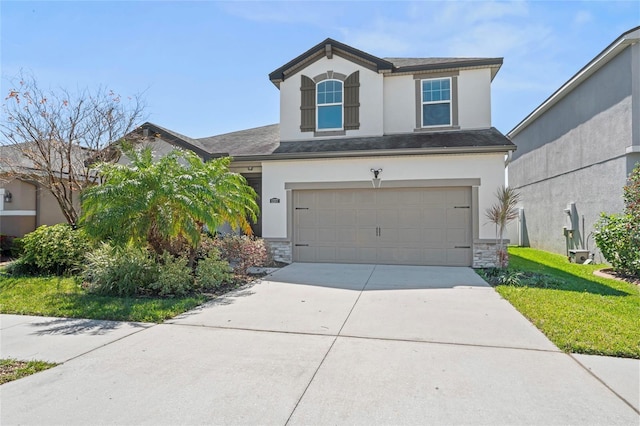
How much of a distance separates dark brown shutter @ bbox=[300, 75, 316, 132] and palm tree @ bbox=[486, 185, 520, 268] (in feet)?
20.8

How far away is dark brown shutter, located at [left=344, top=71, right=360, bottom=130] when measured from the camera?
1196 centimetres

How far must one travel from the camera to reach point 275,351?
13.9 feet

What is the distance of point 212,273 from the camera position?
789 cm

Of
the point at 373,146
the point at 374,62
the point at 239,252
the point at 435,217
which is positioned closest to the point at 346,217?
the point at 373,146

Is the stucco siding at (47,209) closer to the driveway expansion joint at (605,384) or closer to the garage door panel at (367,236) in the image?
the garage door panel at (367,236)

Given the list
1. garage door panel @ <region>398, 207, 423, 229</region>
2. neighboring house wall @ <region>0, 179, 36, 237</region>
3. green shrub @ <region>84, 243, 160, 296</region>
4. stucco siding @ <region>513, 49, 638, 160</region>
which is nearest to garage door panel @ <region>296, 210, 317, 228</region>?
garage door panel @ <region>398, 207, 423, 229</region>

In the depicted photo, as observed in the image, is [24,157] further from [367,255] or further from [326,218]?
[367,255]

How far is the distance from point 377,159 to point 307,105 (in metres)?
3.41

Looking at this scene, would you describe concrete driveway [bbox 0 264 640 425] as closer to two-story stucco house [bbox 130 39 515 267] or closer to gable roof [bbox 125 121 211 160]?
two-story stucco house [bbox 130 39 515 267]

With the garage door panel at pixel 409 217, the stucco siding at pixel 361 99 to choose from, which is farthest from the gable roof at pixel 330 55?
the garage door panel at pixel 409 217

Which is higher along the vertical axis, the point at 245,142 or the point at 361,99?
the point at 361,99

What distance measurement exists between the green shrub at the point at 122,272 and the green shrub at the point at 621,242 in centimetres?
1135

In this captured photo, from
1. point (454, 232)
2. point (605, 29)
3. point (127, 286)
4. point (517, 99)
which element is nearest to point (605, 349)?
point (454, 232)

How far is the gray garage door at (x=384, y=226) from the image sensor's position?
10.4 m
